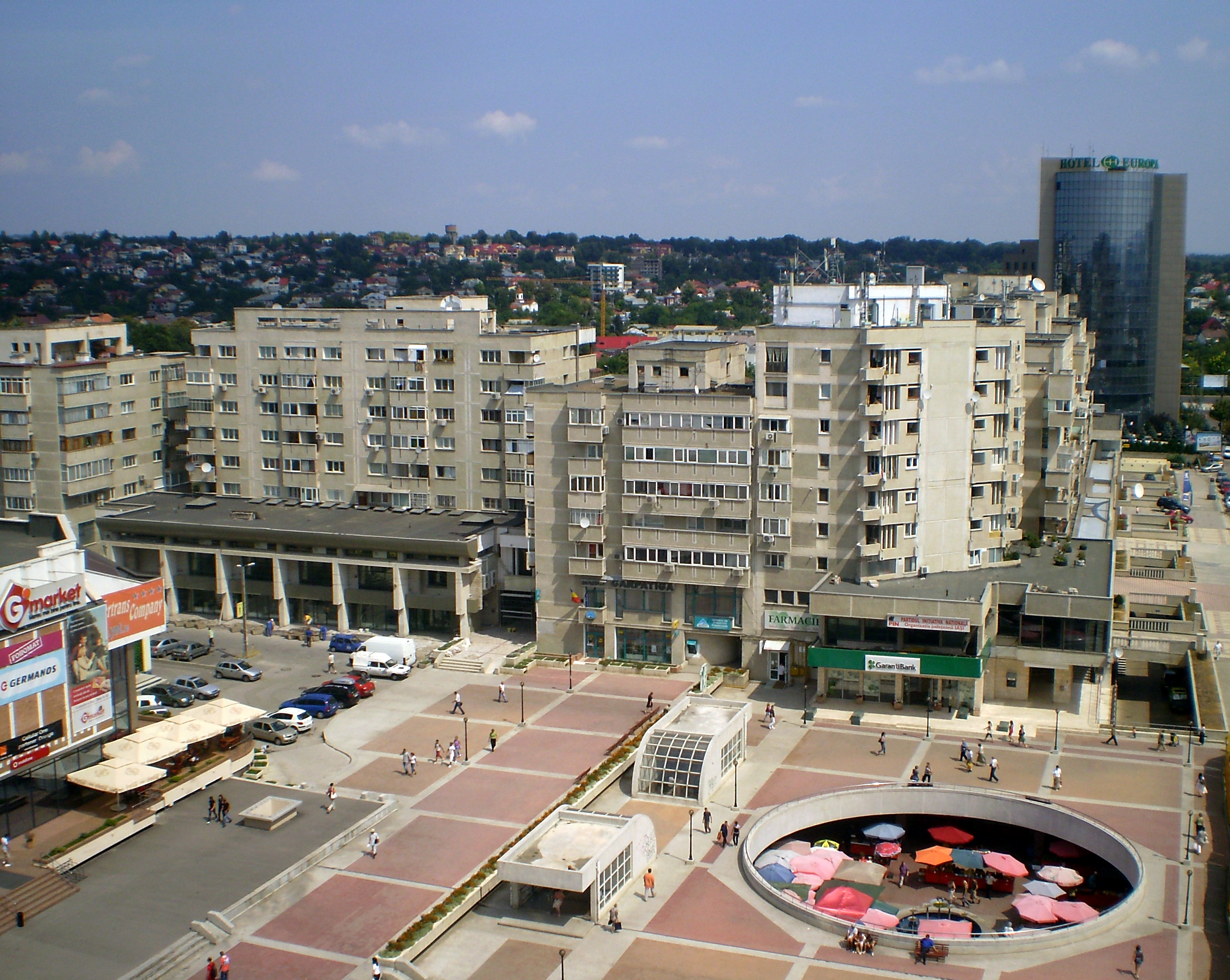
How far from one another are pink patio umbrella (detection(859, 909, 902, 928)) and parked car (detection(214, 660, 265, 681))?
5217cm

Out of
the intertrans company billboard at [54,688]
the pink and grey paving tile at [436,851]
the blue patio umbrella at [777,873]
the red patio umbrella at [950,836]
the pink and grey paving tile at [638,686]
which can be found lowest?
the red patio umbrella at [950,836]

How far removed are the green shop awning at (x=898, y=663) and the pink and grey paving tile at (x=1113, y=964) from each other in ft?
92.1

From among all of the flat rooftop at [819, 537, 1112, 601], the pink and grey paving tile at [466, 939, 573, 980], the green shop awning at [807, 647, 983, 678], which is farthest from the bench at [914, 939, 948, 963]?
the flat rooftop at [819, 537, 1112, 601]

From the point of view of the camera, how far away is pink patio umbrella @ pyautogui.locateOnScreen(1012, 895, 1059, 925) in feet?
197

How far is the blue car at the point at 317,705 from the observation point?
86062mm

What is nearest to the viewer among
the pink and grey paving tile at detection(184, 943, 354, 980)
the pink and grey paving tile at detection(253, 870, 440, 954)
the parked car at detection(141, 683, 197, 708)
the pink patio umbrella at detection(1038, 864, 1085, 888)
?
the pink and grey paving tile at detection(184, 943, 354, 980)

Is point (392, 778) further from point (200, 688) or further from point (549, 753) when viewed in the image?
point (200, 688)

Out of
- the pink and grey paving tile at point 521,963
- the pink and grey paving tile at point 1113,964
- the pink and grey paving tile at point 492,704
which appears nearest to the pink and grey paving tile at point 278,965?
the pink and grey paving tile at point 521,963

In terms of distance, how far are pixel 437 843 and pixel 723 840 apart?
1530cm

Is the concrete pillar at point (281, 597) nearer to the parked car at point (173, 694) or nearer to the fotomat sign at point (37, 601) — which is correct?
the parked car at point (173, 694)

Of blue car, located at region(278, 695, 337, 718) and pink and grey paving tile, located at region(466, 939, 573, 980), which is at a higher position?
blue car, located at region(278, 695, 337, 718)

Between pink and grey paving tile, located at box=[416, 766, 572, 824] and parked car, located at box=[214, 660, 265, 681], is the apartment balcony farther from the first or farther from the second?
parked car, located at box=[214, 660, 265, 681]

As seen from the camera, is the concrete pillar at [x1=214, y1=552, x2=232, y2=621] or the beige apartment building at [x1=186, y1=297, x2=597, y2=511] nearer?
the concrete pillar at [x1=214, y1=552, x2=232, y2=621]

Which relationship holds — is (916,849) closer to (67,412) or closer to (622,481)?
Answer: (622,481)
